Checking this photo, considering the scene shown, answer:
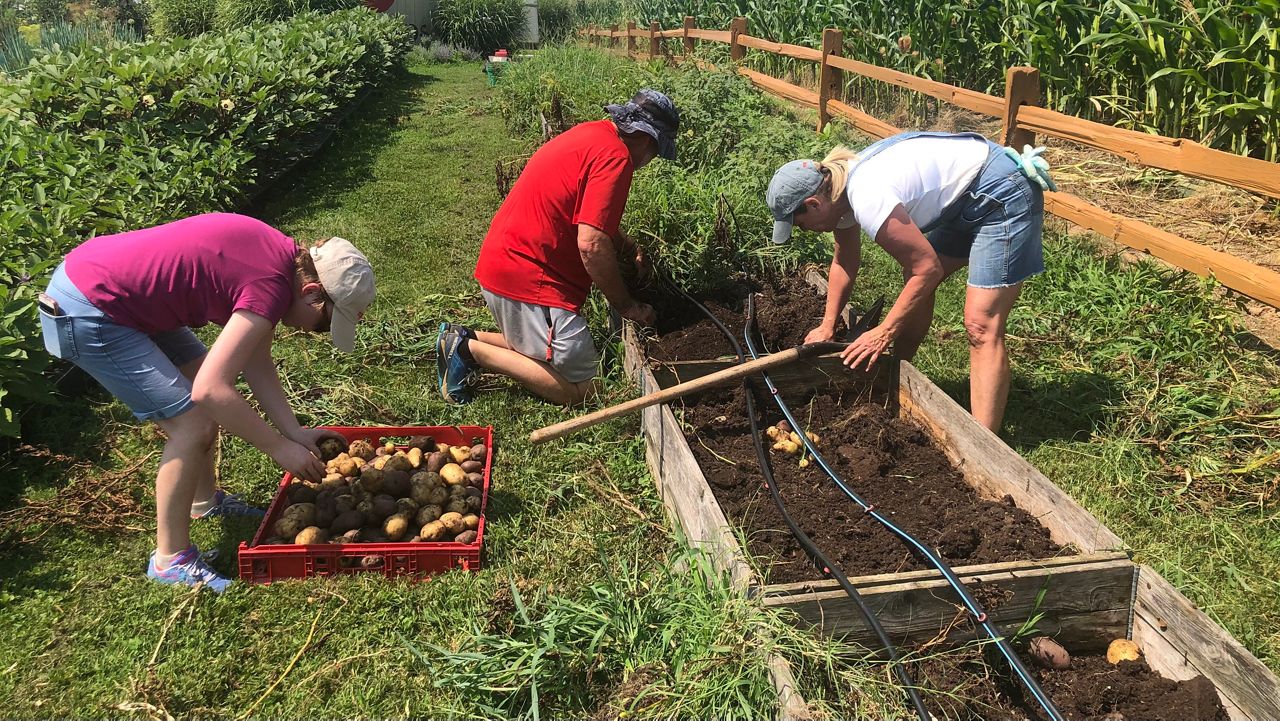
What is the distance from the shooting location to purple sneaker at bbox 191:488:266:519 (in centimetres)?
364

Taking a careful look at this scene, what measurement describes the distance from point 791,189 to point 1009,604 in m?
1.80

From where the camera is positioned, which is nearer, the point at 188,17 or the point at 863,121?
the point at 863,121

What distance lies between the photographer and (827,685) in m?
2.51

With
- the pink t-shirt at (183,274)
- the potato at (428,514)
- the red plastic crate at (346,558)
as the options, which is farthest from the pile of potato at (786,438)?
the pink t-shirt at (183,274)

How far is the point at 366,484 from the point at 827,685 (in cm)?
197

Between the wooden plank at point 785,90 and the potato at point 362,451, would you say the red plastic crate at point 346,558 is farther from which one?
the wooden plank at point 785,90

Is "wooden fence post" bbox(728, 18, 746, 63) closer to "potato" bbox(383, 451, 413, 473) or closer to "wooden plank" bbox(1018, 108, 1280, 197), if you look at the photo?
"wooden plank" bbox(1018, 108, 1280, 197)

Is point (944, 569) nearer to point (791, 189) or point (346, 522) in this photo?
point (791, 189)

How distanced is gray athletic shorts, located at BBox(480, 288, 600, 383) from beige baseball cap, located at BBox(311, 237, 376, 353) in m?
1.35

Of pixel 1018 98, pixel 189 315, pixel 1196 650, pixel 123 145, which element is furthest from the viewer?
pixel 123 145

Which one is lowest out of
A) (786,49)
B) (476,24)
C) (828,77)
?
(828,77)

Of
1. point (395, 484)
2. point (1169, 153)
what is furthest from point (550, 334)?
point (1169, 153)

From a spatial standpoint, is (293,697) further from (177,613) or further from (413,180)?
(413,180)

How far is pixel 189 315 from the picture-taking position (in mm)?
3047
